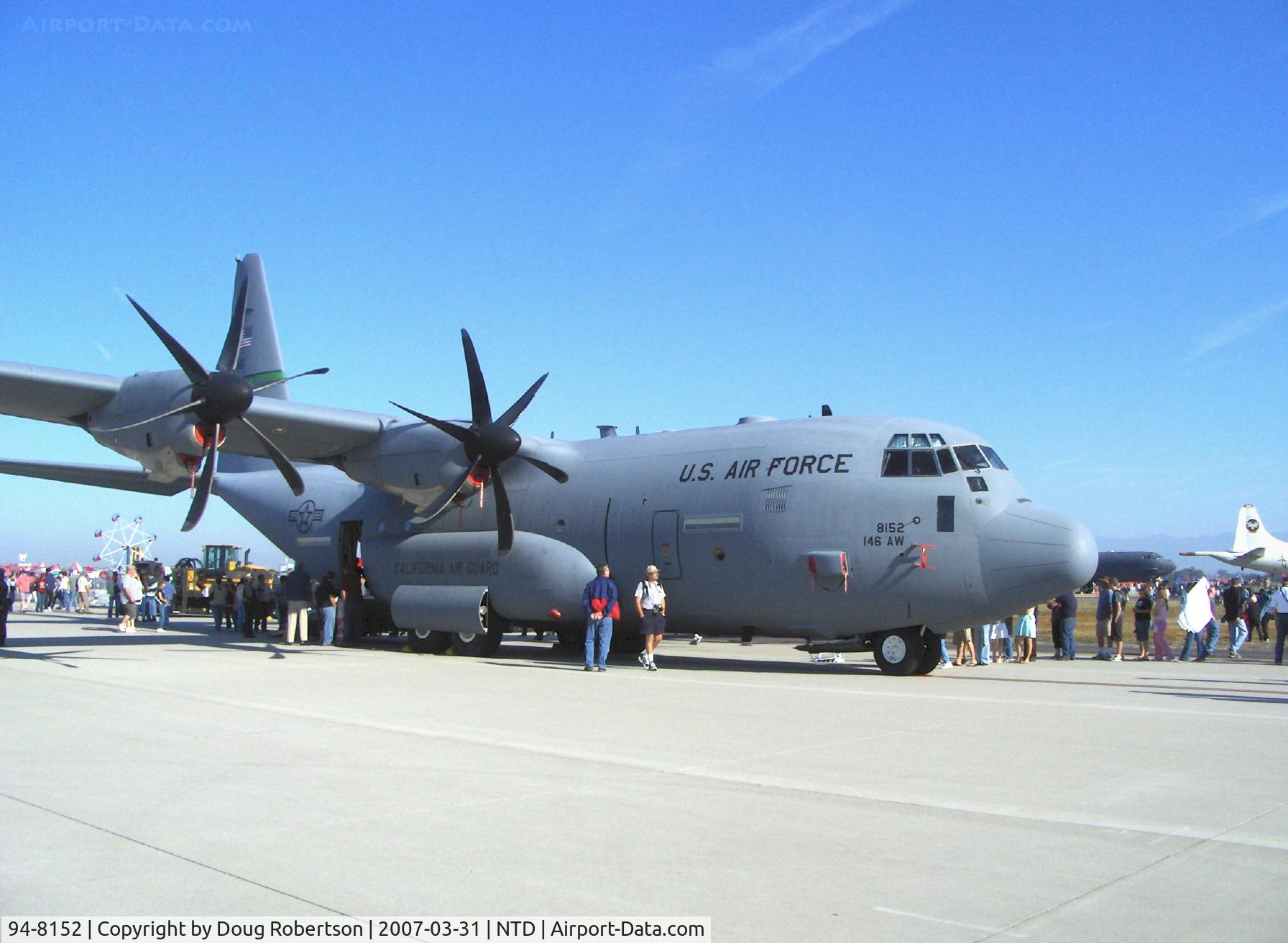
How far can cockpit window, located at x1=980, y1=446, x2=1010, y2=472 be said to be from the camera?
49.8 feet

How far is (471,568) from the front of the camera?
1852 centimetres

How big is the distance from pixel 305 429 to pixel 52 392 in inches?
149

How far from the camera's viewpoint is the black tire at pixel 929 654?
15.3 metres

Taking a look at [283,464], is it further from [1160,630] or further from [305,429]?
[1160,630]

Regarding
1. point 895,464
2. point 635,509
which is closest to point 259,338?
point 635,509

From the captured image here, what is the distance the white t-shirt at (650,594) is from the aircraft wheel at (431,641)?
4.74m

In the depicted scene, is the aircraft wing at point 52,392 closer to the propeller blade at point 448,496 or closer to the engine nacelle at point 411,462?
the engine nacelle at point 411,462

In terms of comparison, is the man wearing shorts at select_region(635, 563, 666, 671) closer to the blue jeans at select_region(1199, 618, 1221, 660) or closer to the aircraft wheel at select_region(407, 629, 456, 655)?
the aircraft wheel at select_region(407, 629, 456, 655)

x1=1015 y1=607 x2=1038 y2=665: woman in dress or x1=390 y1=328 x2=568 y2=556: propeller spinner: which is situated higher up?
x1=390 y1=328 x2=568 y2=556: propeller spinner

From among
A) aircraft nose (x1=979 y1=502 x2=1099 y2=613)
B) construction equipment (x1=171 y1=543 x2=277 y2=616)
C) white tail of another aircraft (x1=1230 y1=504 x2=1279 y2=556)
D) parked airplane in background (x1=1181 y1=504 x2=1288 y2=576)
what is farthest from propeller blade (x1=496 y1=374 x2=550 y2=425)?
white tail of another aircraft (x1=1230 y1=504 x2=1279 y2=556)

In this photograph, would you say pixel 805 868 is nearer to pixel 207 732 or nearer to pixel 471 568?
pixel 207 732

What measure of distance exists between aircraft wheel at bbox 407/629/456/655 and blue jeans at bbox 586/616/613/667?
4.17 metres

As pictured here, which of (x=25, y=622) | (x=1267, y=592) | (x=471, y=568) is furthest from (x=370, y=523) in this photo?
(x=1267, y=592)

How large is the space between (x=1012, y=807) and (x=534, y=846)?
287cm
